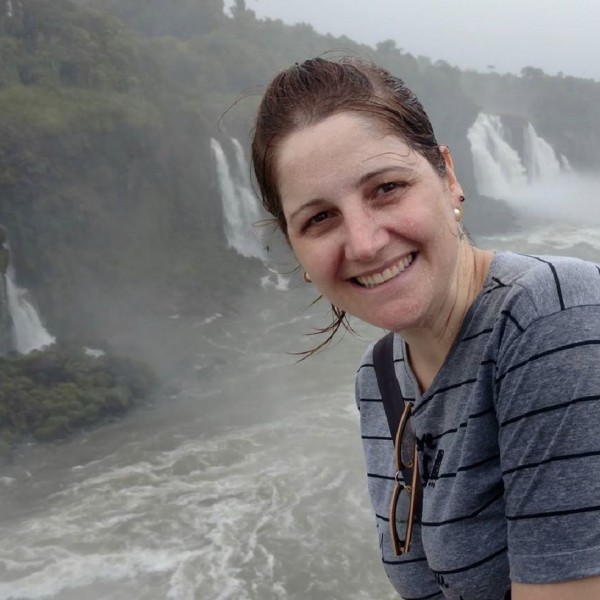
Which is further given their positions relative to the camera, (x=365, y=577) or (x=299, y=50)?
(x=299, y=50)

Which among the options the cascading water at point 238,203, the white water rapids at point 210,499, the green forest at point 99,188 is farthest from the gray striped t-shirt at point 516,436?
→ the cascading water at point 238,203

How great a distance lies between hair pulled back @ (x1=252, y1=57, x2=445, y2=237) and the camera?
1057 millimetres

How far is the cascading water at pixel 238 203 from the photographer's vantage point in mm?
22625

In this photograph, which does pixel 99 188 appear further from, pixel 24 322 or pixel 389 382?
pixel 389 382

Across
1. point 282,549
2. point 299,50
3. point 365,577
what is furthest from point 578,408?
point 299,50

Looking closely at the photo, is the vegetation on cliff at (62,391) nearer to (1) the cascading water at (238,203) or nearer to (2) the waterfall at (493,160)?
(1) the cascading water at (238,203)

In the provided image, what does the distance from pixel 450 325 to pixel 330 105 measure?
395 millimetres

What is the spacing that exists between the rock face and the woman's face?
15.7 metres

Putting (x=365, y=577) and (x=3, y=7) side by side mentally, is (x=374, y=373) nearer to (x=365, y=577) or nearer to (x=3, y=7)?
(x=365, y=577)

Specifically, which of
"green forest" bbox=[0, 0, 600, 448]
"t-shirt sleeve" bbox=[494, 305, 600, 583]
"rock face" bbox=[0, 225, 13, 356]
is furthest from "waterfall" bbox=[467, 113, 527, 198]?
"t-shirt sleeve" bbox=[494, 305, 600, 583]

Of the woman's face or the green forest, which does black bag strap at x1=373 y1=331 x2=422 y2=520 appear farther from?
the green forest

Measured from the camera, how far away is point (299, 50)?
42.7 metres

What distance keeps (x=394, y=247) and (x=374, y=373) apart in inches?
14.7

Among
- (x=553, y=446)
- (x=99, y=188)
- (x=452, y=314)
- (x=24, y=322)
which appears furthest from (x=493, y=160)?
(x=553, y=446)
